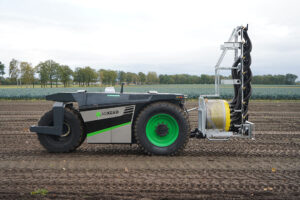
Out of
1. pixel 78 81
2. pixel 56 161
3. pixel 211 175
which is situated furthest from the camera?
pixel 78 81

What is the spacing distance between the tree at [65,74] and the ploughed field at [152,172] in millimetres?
58872

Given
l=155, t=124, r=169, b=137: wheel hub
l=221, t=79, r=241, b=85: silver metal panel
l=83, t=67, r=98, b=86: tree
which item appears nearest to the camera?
l=155, t=124, r=169, b=137: wheel hub

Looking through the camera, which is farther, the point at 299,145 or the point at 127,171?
the point at 299,145

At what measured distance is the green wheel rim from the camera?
6.33 m

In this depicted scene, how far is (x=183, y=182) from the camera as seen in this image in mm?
4734

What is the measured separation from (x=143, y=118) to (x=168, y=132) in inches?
28.0

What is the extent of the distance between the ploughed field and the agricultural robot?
1.33ft

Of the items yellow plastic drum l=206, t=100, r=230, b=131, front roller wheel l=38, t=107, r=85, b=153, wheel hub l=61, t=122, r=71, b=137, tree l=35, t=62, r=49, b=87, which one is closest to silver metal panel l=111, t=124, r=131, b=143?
front roller wheel l=38, t=107, r=85, b=153

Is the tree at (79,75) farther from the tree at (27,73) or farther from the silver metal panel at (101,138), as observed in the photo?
the silver metal panel at (101,138)

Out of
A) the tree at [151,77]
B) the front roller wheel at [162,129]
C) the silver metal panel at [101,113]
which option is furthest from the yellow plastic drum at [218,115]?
the tree at [151,77]

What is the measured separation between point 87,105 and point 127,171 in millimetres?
1926

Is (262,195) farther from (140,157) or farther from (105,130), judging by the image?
(105,130)

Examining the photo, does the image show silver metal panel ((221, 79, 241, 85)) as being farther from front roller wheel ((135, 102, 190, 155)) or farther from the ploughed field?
the ploughed field

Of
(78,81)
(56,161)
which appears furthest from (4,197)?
(78,81)
